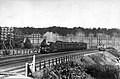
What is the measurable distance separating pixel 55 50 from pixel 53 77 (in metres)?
26.2

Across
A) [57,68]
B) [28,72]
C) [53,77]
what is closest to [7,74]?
[28,72]

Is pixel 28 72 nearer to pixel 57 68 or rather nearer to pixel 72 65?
pixel 57 68

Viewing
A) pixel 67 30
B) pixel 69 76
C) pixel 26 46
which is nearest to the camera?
pixel 69 76

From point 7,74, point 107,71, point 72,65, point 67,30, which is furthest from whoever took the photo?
point 67,30

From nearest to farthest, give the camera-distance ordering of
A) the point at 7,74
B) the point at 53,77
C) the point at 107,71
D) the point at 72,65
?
the point at 7,74, the point at 53,77, the point at 72,65, the point at 107,71

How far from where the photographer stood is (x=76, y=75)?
22.6m

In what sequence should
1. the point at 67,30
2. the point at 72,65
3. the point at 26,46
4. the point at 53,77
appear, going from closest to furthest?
the point at 53,77 → the point at 72,65 → the point at 26,46 → the point at 67,30

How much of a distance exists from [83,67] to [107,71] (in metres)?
5.51

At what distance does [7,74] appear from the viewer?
1761 cm

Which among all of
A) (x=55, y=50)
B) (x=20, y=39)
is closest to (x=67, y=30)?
(x=20, y=39)

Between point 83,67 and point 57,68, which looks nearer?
point 57,68

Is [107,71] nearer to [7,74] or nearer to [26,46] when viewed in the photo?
[7,74]

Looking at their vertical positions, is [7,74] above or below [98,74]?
above

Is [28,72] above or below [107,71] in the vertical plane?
above
